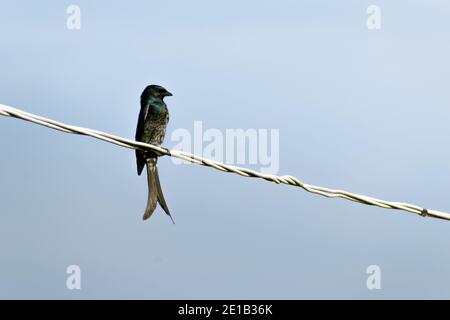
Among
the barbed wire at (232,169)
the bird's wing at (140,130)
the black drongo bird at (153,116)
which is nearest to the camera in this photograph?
the barbed wire at (232,169)

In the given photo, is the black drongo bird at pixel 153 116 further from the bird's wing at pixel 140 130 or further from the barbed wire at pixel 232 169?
the barbed wire at pixel 232 169

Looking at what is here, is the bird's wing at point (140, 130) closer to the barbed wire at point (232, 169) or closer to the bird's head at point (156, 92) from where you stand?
the bird's head at point (156, 92)

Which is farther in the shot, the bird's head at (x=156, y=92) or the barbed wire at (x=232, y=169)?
the bird's head at (x=156, y=92)

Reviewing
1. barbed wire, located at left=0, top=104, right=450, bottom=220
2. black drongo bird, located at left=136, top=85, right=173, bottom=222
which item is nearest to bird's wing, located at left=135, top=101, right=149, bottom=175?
black drongo bird, located at left=136, top=85, right=173, bottom=222

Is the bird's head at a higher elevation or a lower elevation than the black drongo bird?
higher

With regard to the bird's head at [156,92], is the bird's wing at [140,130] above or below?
below

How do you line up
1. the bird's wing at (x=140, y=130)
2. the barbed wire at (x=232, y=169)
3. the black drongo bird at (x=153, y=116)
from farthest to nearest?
1. the black drongo bird at (x=153, y=116)
2. the bird's wing at (x=140, y=130)
3. the barbed wire at (x=232, y=169)

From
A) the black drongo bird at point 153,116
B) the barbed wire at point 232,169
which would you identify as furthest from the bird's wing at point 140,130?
the barbed wire at point 232,169

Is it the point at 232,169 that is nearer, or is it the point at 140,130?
the point at 232,169

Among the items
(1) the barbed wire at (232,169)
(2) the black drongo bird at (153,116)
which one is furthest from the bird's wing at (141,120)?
(1) the barbed wire at (232,169)

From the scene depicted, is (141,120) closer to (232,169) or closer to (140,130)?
(140,130)

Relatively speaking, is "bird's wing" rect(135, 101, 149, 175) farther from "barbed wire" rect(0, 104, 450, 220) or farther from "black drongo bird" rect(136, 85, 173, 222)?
"barbed wire" rect(0, 104, 450, 220)

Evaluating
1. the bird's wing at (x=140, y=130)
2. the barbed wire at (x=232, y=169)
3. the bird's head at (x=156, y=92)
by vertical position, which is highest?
the bird's head at (x=156, y=92)

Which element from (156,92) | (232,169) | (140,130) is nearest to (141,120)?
(140,130)
